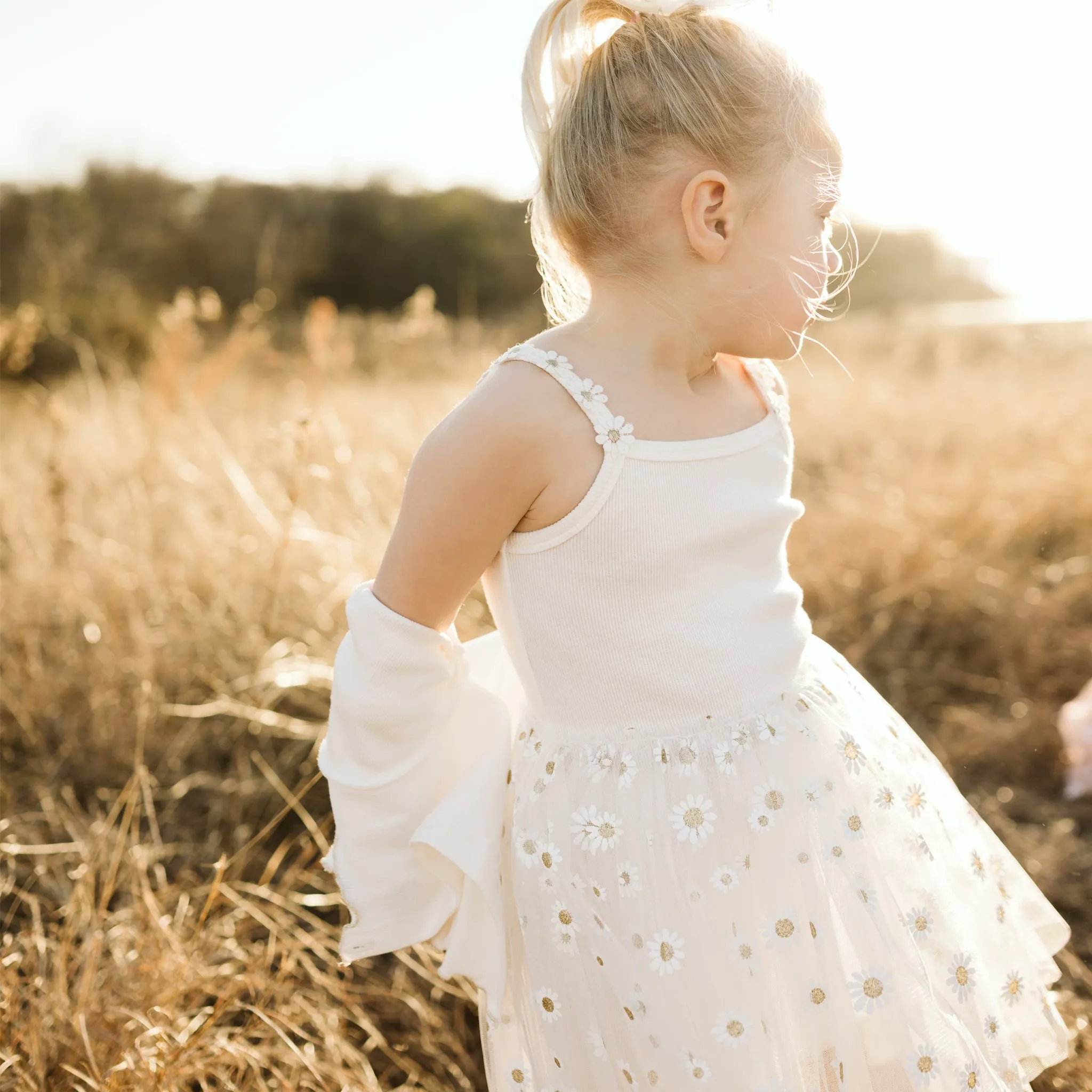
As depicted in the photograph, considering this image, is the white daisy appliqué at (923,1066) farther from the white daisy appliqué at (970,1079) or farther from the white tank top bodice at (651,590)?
the white tank top bodice at (651,590)

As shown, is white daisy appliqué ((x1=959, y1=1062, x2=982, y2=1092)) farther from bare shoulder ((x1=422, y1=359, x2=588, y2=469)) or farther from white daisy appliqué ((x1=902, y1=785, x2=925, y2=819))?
bare shoulder ((x1=422, y1=359, x2=588, y2=469))

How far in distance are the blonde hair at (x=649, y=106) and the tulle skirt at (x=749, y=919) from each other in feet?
1.80

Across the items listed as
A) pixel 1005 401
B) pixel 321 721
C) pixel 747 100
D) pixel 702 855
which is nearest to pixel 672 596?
pixel 702 855

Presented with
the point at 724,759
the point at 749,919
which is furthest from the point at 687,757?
the point at 749,919

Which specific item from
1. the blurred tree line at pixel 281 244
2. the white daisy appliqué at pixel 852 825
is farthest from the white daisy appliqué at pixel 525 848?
the blurred tree line at pixel 281 244

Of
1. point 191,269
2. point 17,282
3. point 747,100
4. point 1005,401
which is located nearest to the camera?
point 747,100

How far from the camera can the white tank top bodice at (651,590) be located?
39.1 inches

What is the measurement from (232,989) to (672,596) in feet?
2.74

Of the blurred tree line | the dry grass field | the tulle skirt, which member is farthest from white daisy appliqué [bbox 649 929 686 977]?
the blurred tree line

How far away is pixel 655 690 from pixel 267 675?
1.10m

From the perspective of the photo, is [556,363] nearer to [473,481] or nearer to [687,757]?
[473,481]

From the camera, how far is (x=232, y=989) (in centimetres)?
134

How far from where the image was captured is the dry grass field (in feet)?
4.54

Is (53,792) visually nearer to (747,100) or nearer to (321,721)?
(321,721)
